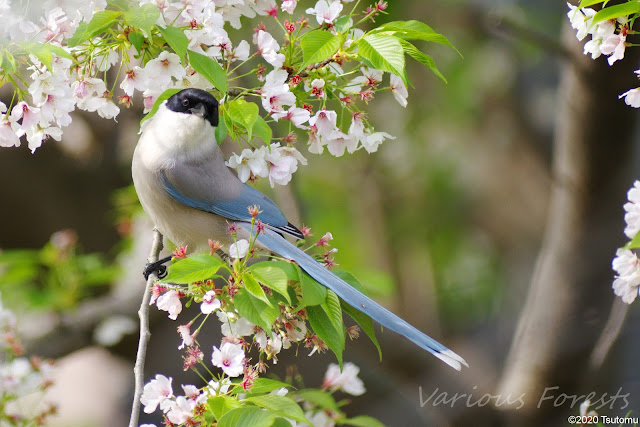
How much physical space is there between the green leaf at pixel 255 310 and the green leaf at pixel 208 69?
0.40m

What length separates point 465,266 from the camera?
259 inches

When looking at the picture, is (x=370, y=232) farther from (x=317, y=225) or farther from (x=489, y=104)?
(x=489, y=104)

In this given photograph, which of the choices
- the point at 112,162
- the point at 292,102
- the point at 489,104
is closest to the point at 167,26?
the point at 292,102

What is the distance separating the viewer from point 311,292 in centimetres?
140

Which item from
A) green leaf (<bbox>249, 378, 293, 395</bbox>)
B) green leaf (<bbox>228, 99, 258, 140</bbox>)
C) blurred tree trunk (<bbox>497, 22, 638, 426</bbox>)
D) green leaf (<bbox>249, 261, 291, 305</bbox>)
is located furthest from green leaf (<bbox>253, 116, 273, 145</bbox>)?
blurred tree trunk (<bbox>497, 22, 638, 426</bbox>)

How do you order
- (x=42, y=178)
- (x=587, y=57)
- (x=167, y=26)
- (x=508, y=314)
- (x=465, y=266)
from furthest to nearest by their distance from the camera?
(x=465, y=266)
(x=508, y=314)
(x=42, y=178)
(x=587, y=57)
(x=167, y=26)

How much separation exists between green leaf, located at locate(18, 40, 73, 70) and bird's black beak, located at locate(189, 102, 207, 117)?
49 cm

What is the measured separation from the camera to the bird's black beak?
184 cm

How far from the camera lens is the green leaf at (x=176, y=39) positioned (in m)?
1.40

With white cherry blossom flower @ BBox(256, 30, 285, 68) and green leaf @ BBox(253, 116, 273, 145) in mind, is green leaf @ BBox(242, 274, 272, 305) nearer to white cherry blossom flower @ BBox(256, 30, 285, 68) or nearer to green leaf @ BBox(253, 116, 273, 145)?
green leaf @ BBox(253, 116, 273, 145)

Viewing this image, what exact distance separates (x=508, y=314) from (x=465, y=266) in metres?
0.67

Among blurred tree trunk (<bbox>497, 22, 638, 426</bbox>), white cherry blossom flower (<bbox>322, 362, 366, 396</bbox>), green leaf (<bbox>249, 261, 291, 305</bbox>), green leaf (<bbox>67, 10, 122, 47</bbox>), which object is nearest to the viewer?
green leaf (<bbox>249, 261, 291, 305</bbox>)

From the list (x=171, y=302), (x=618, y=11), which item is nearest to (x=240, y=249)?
(x=171, y=302)

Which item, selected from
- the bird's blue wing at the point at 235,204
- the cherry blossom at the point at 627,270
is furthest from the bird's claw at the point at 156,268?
the cherry blossom at the point at 627,270
